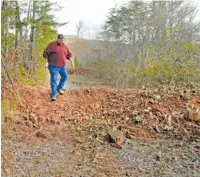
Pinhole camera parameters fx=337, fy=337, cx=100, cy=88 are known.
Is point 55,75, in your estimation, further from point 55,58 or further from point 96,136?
point 96,136

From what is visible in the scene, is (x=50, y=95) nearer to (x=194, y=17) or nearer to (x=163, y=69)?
(x=163, y=69)

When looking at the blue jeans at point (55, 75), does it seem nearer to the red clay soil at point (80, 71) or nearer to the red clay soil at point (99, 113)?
the red clay soil at point (99, 113)

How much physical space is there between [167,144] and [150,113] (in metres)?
1.14

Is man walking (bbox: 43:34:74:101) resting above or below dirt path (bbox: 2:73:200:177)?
above

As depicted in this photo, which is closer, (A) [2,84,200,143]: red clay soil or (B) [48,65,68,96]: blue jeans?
(A) [2,84,200,143]: red clay soil

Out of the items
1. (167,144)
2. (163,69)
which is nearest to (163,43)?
(163,69)

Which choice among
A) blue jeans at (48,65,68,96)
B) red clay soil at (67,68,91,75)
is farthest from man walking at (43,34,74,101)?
red clay soil at (67,68,91,75)

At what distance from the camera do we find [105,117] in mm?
7652

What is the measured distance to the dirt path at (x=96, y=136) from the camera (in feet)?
17.7

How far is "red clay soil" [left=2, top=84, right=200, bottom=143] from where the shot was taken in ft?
22.6

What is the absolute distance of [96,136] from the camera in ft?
21.7

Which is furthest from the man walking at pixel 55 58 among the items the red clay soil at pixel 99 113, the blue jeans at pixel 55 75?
the red clay soil at pixel 99 113

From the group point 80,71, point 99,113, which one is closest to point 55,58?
point 99,113

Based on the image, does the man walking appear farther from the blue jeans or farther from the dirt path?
the dirt path
